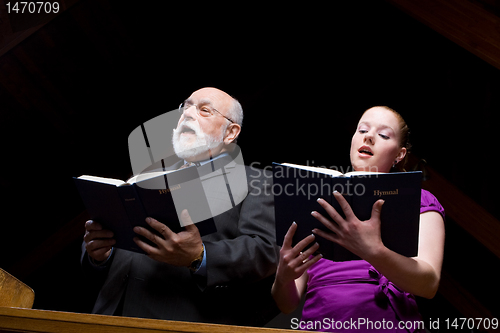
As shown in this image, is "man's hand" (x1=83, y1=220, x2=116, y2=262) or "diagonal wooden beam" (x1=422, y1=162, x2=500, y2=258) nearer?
"man's hand" (x1=83, y1=220, x2=116, y2=262)

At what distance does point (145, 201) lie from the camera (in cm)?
133

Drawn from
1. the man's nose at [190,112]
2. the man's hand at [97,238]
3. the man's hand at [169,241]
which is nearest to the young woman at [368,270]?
the man's hand at [169,241]

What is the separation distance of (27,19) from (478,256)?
3.66 meters

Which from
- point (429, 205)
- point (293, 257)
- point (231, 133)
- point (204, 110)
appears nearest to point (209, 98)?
point (204, 110)

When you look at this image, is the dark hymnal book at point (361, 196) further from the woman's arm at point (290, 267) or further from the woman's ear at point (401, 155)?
the woman's ear at point (401, 155)

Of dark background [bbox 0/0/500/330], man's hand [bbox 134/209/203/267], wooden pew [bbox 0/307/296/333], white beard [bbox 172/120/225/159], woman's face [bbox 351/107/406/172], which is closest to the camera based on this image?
wooden pew [bbox 0/307/296/333]

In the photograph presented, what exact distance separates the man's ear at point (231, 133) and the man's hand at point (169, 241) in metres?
0.82

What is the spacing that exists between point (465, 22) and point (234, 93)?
1.94 meters

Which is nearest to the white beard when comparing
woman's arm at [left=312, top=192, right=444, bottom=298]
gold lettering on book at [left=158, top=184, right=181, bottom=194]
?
gold lettering on book at [left=158, top=184, right=181, bottom=194]

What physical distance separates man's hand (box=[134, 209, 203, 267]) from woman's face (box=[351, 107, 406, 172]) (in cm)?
73

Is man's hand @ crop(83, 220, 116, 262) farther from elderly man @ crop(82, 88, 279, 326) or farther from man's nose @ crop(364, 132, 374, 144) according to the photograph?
man's nose @ crop(364, 132, 374, 144)

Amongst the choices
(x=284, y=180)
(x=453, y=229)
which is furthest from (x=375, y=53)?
(x=284, y=180)

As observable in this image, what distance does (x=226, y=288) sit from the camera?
1.51 metres

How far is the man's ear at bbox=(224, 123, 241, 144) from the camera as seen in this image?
2.13 metres
